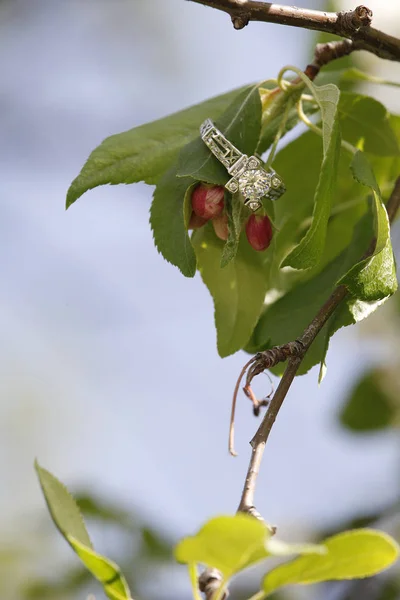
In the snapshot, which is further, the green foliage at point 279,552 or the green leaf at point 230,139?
the green leaf at point 230,139

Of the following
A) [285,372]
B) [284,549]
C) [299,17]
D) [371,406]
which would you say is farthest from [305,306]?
[371,406]

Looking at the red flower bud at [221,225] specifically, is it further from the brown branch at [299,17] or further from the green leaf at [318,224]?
the brown branch at [299,17]

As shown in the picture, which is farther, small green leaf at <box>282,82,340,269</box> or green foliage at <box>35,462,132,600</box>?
small green leaf at <box>282,82,340,269</box>

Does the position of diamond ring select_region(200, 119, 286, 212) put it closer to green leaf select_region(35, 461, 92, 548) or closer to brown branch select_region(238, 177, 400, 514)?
brown branch select_region(238, 177, 400, 514)

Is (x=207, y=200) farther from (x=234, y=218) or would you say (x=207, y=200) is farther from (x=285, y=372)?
(x=285, y=372)

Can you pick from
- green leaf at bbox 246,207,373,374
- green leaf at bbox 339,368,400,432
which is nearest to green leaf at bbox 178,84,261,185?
green leaf at bbox 246,207,373,374

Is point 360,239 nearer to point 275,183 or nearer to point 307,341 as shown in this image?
point 275,183

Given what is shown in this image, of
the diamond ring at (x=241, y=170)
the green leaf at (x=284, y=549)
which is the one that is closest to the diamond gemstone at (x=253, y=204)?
the diamond ring at (x=241, y=170)
